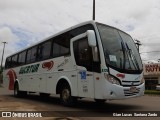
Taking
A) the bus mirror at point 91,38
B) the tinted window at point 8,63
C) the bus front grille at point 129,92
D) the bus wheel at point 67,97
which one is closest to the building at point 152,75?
the tinted window at point 8,63

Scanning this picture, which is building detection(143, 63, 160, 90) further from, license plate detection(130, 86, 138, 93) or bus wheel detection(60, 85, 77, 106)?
license plate detection(130, 86, 138, 93)

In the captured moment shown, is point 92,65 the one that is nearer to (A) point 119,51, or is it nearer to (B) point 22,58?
(A) point 119,51

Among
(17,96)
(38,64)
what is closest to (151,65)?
(17,96)

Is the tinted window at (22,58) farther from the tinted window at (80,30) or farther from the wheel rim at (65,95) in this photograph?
the tinted window at (80,30)

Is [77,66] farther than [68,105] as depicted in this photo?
No

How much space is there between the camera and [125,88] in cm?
964

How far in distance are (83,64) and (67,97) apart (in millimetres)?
2011

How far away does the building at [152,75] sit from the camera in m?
45.1

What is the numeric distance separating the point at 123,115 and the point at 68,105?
3372 mm

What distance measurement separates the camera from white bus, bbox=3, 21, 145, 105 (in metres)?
9.59

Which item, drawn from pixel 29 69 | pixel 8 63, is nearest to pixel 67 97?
pixel 29 69

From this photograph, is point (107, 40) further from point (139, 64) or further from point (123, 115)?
point (123, 115)

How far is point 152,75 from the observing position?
4603 centimetres

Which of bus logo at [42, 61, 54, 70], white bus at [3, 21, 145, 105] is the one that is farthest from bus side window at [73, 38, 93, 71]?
bus logo at [42, 61, 54, 70]
